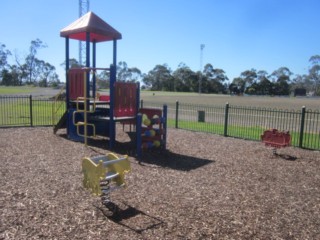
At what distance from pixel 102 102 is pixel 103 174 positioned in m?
6.34

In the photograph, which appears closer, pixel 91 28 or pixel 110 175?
pixel 110 175

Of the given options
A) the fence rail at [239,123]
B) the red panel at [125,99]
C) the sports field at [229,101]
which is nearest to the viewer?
the red panel at [125,99]

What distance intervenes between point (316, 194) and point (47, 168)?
5112 mm

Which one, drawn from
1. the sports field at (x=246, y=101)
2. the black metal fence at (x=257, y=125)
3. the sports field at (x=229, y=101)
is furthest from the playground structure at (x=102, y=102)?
the sports field at (x=246, y=101)

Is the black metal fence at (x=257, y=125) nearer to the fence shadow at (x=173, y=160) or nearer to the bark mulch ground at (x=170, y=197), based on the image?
the bark mulch ground at (x=170, y=197)

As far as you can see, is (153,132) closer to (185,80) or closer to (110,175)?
(110,175)

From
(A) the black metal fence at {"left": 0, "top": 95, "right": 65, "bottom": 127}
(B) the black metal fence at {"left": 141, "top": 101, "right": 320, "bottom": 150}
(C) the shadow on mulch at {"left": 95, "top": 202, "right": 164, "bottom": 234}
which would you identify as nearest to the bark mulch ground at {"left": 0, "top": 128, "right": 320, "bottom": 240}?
(C) the shadow on mulch at {"left": 95, "top": 202, "right": 164, "bottom": 234}

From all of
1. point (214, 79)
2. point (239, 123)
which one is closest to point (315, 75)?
point (214, 79)

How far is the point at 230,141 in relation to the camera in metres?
10.6

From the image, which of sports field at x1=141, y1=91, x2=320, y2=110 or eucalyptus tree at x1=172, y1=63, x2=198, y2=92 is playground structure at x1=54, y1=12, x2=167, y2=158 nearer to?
sports field at x1=141, y1=91, x2=320, y2=110

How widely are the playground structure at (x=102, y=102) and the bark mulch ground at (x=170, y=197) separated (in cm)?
65

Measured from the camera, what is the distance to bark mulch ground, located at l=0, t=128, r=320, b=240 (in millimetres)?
3943

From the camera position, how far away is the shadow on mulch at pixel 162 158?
7218 mm

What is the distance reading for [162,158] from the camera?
7.92 m
